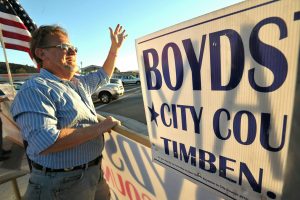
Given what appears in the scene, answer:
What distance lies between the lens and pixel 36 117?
4.50 feet

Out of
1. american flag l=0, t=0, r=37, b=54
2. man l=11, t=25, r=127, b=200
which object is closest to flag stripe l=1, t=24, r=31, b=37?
american flag l=0, t=0, r=37, b=54

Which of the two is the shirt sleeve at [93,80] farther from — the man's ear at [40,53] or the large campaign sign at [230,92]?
the large campaign sign at [230,92]

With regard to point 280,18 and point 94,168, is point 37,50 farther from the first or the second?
point 280,18

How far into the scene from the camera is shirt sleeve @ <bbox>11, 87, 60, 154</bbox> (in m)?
1.37

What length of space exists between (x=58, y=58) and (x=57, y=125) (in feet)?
1.57

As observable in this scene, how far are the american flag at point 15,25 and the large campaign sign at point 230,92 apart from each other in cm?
439

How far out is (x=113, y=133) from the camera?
6.50 feet

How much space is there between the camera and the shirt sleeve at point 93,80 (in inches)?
82.0

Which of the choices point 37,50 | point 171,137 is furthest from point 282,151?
point 37,50

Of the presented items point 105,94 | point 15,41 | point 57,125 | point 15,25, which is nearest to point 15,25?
point 15,25

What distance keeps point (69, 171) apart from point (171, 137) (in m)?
0.80

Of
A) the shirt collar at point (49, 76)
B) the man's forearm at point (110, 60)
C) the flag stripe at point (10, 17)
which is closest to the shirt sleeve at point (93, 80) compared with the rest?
the man's forearm at point (110, 60)

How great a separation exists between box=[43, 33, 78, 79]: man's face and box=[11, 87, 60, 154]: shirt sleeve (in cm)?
31

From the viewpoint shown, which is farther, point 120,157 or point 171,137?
point 120,157
